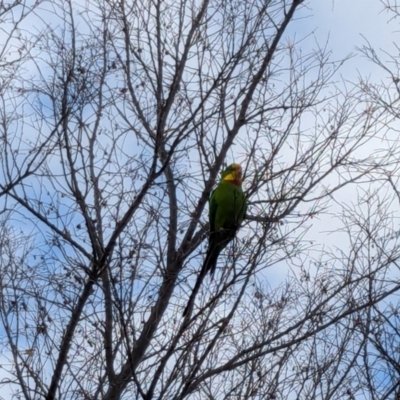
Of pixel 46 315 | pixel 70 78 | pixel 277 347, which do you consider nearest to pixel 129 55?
pixel 70 78

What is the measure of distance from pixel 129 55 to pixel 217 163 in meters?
1.12

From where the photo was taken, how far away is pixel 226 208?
6.17 metres

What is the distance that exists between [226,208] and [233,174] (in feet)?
1.04

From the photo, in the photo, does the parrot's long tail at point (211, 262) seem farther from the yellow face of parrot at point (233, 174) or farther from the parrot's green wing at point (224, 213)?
the yellow face of parrot at point (233, 174)

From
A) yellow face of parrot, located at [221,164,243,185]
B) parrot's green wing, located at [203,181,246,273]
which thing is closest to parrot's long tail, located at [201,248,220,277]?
parrot's green wing, located at [203,181,246,273]

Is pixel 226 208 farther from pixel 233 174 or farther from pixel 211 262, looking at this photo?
pixel 211 262

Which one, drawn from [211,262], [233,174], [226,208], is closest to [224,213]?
[226,208]

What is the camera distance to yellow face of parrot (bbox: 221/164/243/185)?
19.5ft

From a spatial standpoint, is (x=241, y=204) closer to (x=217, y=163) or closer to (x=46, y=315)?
(x=217, y=163)

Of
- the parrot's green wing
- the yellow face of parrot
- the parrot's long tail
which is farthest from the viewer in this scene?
the yellow face of parrot

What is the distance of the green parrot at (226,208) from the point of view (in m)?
5.59

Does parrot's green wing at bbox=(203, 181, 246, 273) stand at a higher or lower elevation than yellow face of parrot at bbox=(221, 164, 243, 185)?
lower

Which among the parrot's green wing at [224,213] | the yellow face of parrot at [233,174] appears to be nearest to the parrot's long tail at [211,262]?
the parrot's green wing at [224,213]

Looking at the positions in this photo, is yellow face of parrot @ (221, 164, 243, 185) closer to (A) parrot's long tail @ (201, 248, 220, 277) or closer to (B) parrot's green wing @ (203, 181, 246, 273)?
(B) parrot's green wing @ (203, 181, 246, 273)
